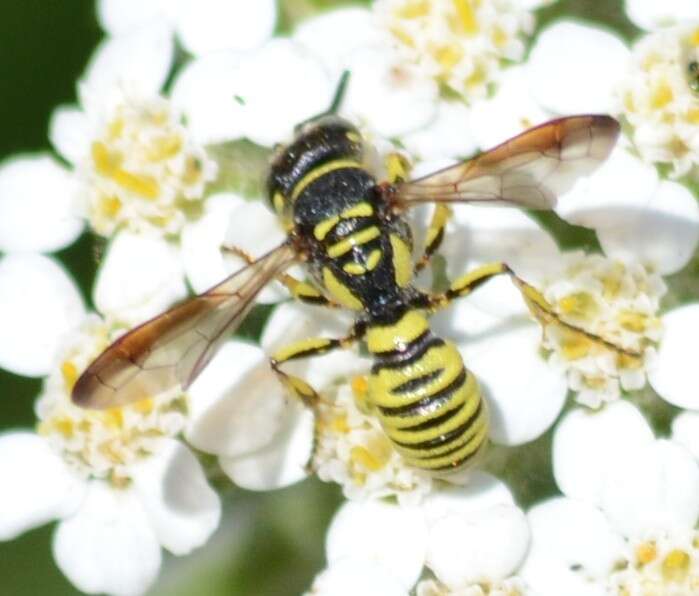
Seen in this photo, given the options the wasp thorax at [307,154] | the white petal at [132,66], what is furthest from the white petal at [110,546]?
the white petal at [132,66]

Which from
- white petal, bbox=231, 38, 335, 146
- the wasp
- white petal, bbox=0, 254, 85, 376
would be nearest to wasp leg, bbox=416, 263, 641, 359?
the wasp

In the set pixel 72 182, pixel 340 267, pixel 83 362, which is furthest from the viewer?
pixel 72 182

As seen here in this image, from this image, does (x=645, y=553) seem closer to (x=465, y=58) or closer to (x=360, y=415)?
(x=360, y=415)

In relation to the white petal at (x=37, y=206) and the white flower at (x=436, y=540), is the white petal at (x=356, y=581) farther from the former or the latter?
the white petal at (x=37, y=206)

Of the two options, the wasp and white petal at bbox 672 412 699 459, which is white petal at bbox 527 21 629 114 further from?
white petal at bbox 672 412 699 459

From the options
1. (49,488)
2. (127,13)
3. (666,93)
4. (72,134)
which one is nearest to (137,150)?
(72,134)

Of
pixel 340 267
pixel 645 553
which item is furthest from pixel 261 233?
pixel 645 553
